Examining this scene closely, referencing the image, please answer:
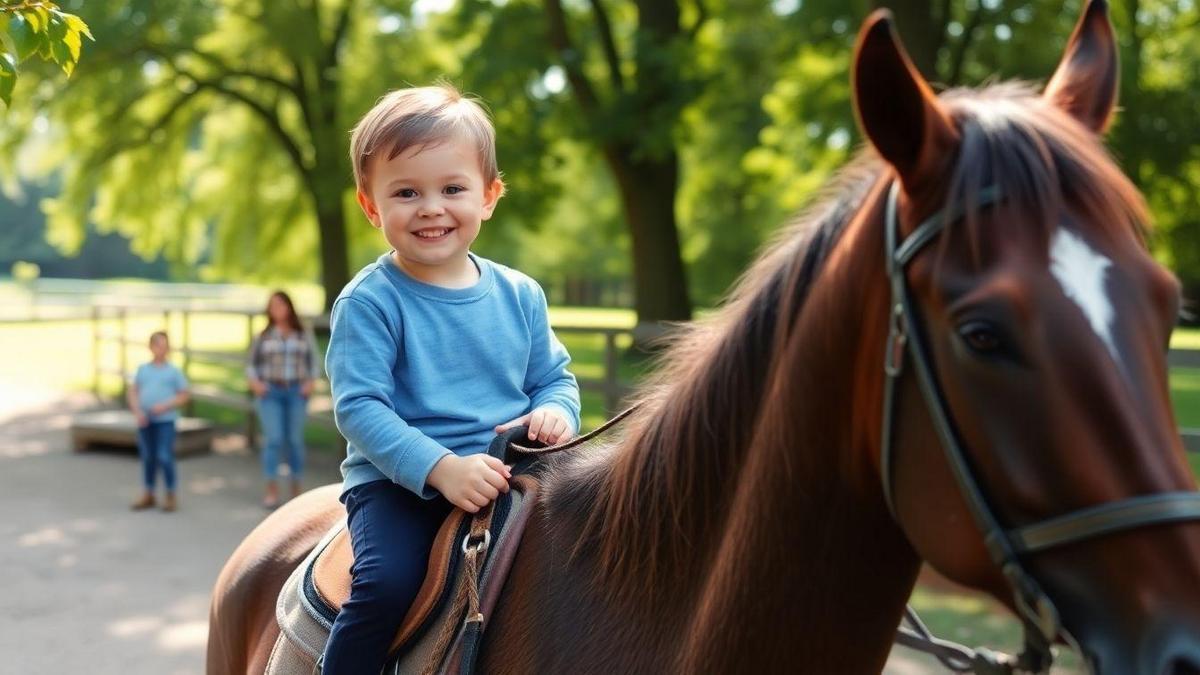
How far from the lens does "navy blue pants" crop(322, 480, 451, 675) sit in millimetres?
1911

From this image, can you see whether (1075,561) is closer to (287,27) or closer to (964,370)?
(964,370)

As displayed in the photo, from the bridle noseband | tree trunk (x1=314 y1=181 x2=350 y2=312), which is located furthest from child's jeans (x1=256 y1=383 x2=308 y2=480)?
tree trunk (x1=314 y1=181 x2=350 y2=312)

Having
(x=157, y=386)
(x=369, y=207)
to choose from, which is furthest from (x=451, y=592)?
(x=157, y=386)

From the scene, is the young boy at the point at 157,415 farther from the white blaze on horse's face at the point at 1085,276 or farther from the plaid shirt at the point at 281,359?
the white blaze on horse's face at the point at 1085,276

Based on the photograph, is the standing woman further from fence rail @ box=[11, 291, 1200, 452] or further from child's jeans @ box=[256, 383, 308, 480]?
fence rail @ box=[11, 291, 1200, 452]

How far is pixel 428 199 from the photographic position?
205 centimetres

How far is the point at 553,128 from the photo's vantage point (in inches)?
657

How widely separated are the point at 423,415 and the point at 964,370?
46.4 inches

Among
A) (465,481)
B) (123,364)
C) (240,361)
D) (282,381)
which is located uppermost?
(465,481)

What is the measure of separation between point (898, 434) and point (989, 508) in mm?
152

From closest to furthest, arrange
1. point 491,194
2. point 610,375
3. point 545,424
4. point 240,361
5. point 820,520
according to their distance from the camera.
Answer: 1. point 820,520
2. point 545,424
3. point 491,194
4. point 610,375
5. point 240,361

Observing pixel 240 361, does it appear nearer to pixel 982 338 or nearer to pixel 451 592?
pixel 451 592

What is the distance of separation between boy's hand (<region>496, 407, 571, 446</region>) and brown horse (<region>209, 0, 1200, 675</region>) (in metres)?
0.21

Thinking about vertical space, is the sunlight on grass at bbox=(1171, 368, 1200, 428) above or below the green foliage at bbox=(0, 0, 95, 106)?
below
